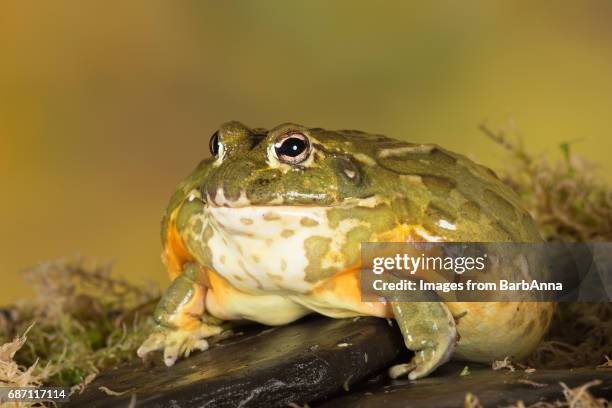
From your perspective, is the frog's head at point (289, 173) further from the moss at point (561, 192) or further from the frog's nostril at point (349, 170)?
the moss at point (561, 192)

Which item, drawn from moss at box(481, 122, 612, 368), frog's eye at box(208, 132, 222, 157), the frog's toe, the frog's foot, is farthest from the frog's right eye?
moss at box(481, 122, 612, 368)

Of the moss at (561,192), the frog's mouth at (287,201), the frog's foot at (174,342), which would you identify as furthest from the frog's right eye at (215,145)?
the moss at (561,192)

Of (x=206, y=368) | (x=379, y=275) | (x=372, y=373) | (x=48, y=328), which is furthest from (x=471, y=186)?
(x=48, y=328)

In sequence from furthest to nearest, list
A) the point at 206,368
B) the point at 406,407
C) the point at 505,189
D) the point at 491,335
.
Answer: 1. the point at 505,189
2. the point at 491,335
3. the point at 206,368
4. the point at 406,407

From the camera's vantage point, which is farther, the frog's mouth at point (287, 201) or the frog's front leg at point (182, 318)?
the frog's front leg at point (182, 318)

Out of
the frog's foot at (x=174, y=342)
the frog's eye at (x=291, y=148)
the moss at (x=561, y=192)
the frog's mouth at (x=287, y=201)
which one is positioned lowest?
A: the frog's foot at (x=174, y=342)

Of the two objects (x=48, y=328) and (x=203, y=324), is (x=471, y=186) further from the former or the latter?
(x=48, y=328)
